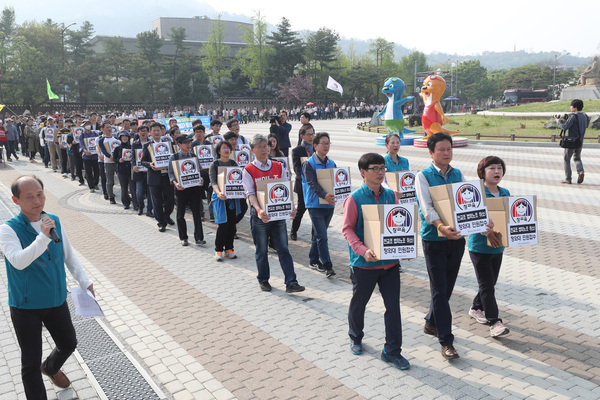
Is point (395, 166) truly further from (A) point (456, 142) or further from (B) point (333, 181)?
(A) point (456, 142)

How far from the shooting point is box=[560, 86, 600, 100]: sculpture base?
46.3 meters

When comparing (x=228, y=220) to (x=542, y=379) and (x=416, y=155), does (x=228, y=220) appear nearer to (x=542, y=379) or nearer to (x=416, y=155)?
(x=542, y=379)

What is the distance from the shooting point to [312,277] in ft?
25.4

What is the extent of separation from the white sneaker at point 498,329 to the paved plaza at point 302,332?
92 millimetres

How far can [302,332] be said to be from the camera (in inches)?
230

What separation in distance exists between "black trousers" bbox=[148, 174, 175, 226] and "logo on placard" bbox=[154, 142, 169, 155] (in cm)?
50

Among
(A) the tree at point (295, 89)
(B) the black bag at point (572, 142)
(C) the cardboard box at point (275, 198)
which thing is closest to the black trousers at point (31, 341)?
(C) the cardboard box at point (275, 198)

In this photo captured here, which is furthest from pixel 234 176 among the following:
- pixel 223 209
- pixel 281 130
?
pixel 281 130

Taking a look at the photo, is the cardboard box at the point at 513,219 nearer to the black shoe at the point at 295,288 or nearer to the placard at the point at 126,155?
the black shoe at the point at 295,288

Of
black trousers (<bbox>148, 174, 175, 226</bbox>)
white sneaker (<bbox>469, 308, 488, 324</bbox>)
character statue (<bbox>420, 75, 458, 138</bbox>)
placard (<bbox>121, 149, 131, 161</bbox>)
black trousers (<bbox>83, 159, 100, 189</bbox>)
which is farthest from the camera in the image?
character statue (<bbox>420, 75, 458, 138</bbox>)

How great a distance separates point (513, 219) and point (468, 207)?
66 centimetres

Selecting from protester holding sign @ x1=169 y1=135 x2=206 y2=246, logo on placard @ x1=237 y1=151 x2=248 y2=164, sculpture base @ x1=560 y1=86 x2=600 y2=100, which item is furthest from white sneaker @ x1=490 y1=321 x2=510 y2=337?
sculpture base @ x1=560 y1=86 x2=600 y2=100

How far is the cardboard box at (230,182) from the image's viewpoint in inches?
326

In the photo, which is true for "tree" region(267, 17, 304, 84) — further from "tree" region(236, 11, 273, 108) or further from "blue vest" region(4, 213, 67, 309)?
"blue vest" region(4, 213, 67, 309)
